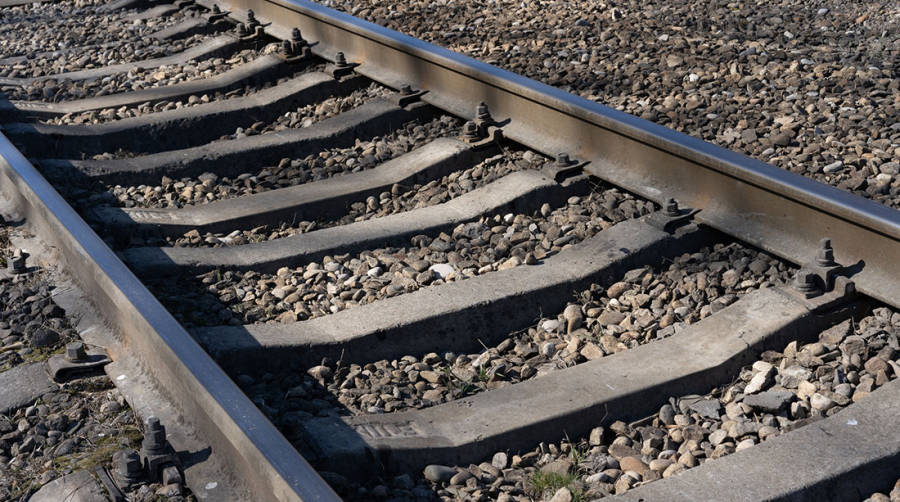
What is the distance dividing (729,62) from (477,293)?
308 cm

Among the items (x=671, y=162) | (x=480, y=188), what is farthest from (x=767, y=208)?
(x=480, y=188)

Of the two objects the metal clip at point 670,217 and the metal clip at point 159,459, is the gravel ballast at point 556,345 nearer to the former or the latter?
the metal clip at point 670,217

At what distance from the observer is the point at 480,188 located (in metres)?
4.71

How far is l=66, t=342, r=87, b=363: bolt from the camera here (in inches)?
129

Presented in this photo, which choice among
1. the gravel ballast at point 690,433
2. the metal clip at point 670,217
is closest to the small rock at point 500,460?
the gravel ballast at point 690,433

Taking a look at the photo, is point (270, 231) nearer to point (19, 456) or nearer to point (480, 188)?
point (480, 188)

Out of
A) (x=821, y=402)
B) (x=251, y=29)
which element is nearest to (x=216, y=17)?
(x=251, y=29)

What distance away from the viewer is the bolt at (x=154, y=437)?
274 cm

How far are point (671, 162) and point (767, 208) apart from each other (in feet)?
1.83

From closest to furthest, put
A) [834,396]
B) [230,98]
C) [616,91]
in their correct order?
[834,396]
[616,91]
[230,98]

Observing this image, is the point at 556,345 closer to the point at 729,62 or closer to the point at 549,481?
the point at 549,481

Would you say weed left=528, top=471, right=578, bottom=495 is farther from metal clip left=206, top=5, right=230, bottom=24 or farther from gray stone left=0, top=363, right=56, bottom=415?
metal clip left=206, top=5, right=230, bottom=24

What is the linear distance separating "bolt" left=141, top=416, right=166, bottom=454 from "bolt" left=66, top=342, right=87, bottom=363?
0.61 metres

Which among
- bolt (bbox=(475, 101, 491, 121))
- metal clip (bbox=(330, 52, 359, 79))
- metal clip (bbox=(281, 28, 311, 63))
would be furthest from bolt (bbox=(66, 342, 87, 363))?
metal clip (bbox=(281, 28, 311, 63))
